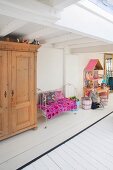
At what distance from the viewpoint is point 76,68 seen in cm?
570

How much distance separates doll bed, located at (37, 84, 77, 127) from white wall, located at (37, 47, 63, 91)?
0.23 meters

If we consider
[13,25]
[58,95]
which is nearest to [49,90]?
[58,95]

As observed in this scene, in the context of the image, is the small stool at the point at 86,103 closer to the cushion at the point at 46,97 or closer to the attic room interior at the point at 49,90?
the attic room interior at the point at 49,90

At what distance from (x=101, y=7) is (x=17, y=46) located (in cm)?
164

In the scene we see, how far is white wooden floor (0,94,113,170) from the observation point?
2595 mm

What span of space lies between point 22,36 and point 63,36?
866mm

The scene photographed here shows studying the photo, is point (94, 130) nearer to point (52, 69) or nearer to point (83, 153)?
point (83, 153)

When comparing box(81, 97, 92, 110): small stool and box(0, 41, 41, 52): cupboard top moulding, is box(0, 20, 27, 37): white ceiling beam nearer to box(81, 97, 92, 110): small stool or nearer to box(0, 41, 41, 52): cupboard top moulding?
box(0, 41, 41, 52): cupboard top moulding

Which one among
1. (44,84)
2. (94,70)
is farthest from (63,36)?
(94,70)

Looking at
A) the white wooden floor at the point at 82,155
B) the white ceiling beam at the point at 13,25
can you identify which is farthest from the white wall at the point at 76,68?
the white ceiling beam at the point at 13,25

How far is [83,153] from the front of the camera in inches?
107

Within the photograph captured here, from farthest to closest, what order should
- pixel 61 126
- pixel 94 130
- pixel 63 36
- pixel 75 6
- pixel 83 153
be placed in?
pixel 61 126, pixel 94 130, pixel 63 36, pixel 83 153, pixel 75 6

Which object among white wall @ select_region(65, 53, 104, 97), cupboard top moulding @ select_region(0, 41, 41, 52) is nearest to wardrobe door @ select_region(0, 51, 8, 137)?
cupboard top moulding @ select_region(0, 41, 41, 52)

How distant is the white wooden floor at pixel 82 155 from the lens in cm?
239
